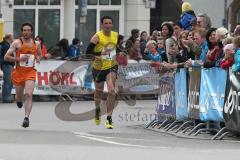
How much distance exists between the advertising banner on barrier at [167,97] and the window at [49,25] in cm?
2071

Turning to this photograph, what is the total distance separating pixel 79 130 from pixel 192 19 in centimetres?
332

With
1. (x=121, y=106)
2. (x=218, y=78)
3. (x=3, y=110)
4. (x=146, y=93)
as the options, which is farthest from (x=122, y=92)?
(x=218, y=78)

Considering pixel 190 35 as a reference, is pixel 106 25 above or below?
above

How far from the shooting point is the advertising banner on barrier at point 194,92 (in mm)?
16125

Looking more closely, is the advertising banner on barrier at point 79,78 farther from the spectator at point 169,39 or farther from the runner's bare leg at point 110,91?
the runner's bare leg at point 110,91

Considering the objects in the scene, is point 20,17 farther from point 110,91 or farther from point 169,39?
point 110,91

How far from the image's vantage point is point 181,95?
1689cm

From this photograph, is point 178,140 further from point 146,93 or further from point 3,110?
point 146,93

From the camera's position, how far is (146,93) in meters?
27.5

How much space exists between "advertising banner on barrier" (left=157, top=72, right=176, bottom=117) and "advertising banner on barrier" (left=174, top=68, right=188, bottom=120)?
187mm

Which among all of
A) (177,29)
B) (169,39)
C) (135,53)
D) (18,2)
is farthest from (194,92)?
(18,2)

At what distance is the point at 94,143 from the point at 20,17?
2555 centimetres

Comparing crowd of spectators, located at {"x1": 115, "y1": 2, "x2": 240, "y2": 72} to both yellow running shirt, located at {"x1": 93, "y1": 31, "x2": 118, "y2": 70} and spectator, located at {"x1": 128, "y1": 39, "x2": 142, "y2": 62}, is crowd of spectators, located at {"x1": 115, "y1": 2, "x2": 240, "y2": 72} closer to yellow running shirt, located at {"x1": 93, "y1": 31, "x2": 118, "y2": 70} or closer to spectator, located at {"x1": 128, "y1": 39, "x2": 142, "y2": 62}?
yellow running shirt, located at {"x1": 93, "y1": 31, "x2": 118, "y2": 70}

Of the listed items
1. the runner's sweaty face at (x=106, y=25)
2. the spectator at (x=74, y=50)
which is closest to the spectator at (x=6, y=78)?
the spectator at (x=74, y=50)
